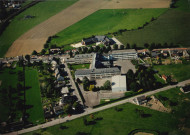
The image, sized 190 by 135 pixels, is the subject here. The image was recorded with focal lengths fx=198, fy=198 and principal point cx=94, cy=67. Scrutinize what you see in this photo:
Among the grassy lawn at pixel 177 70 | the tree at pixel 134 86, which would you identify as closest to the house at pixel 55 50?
the tree at pixel 134 86

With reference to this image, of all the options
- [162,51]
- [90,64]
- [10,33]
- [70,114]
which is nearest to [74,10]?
[10,33]

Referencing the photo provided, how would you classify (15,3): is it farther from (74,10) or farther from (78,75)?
(78,75)

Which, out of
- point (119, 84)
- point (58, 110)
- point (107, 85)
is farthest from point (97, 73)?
point (58, 110)

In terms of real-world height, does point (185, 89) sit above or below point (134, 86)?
below

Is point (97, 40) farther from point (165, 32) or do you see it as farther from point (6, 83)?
point (6, 83)

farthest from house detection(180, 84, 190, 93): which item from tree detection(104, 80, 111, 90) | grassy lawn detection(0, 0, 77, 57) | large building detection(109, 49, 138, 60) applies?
grassy lawn detection(0, 0, 77, 57)

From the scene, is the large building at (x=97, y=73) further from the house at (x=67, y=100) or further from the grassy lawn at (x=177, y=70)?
the grassy lawn at (x=177, y=70)
